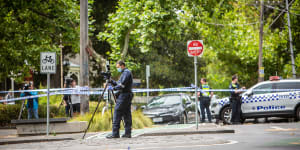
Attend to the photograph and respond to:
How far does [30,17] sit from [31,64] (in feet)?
13.3

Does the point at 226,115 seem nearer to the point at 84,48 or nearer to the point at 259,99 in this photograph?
the point at 259,99

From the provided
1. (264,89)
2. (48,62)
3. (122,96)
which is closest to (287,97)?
(264,89)

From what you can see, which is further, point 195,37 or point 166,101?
point 195,37

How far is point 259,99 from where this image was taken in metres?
17.4

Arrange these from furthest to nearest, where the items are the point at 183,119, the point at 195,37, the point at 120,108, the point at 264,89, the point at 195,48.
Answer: the point at 195,37 < the point at 183,119 < the point at 264,89 < the point at 195,48 < the point at 120,108

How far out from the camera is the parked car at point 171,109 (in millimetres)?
17797

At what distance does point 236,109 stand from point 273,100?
1.54 m

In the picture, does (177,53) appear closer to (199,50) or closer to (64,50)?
(64,50)

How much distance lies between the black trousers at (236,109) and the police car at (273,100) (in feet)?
1.74

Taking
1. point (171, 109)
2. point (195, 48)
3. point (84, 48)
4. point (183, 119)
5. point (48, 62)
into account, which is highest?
point (84, 48)

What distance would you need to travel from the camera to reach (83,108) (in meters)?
17.1

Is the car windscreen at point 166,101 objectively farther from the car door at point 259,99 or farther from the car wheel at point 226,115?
the car door at point 259,99

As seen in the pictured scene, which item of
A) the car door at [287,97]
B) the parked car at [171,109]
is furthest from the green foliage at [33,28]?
the car door at [287,97]

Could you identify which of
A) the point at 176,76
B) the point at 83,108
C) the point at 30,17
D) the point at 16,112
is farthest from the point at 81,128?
the point at 176,76
